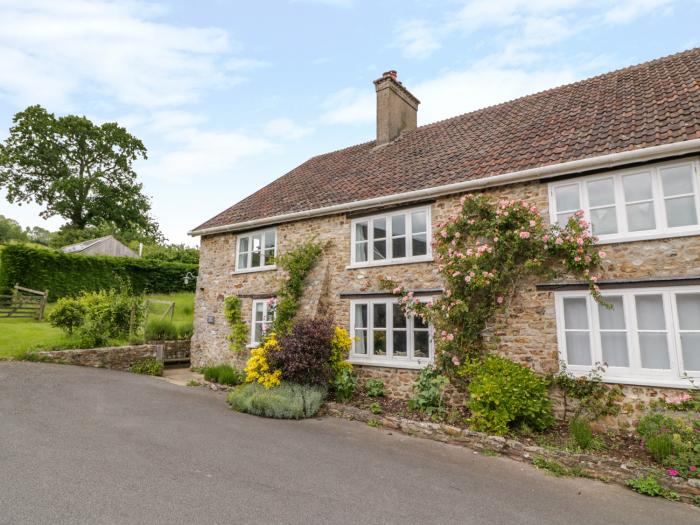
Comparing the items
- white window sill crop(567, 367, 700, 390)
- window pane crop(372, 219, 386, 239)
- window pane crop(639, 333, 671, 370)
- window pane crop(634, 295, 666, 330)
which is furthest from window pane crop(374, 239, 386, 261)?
window pane crop(639, 333, 671, 370)

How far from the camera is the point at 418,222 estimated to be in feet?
33.0

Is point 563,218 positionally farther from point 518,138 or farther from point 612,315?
point 518,138

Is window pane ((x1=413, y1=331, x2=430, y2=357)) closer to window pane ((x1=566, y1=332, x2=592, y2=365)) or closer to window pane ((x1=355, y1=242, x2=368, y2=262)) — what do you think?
window pane ((x1=355, y1=242, x2=368, y2=262))

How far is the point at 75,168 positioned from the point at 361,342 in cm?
4200

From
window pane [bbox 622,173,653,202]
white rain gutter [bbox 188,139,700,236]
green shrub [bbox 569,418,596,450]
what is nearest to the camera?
green shrub [bbox 569,418,596,450]

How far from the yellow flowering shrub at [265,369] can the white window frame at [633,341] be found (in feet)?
20.2

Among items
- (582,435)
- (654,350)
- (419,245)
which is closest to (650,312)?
(654,350)

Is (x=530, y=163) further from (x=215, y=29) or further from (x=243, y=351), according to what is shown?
(x=243, y=351)

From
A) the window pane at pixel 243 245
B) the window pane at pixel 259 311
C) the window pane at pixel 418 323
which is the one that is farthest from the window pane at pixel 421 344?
the window pane at pixel 243 245

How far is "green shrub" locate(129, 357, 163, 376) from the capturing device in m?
12.9

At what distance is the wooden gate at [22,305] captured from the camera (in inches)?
717

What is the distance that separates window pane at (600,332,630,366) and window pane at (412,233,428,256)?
13.4ft

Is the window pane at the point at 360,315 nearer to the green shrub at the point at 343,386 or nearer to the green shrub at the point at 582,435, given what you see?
the green shrub at the point at 343,386

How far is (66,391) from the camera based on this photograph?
932cm
